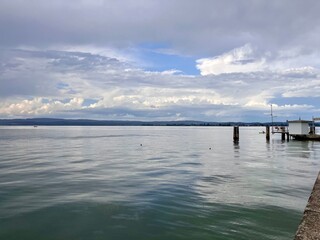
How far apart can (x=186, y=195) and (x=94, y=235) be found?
6.86m

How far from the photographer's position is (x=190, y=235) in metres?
11.2

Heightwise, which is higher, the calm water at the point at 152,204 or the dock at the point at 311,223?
the dock at the point at 311,223

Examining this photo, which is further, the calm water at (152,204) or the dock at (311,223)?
the calm water at (152,204)

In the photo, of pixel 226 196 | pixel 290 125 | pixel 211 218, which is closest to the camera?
pixel 211 218

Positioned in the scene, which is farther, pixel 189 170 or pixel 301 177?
pixel 189 170

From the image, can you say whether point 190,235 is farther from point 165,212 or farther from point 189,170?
point 189,170

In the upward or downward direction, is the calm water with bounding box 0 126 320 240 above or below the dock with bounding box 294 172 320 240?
below

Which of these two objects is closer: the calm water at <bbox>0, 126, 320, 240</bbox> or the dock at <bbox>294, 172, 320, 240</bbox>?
the dock at <bbox>294, 172, 320, 240</bbox>

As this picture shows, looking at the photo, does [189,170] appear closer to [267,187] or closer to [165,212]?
[267,187]

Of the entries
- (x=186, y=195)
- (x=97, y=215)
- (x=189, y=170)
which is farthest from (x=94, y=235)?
(x=189, y=170)

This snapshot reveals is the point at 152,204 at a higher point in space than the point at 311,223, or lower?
lower

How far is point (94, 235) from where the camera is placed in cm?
1117

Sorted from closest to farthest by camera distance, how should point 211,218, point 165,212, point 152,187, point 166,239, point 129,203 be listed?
1. point 166,239
2. point 211,218
3. point 165,212
4. point 129,203
5. point 152,187

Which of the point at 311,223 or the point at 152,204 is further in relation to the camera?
the point at 152,204
